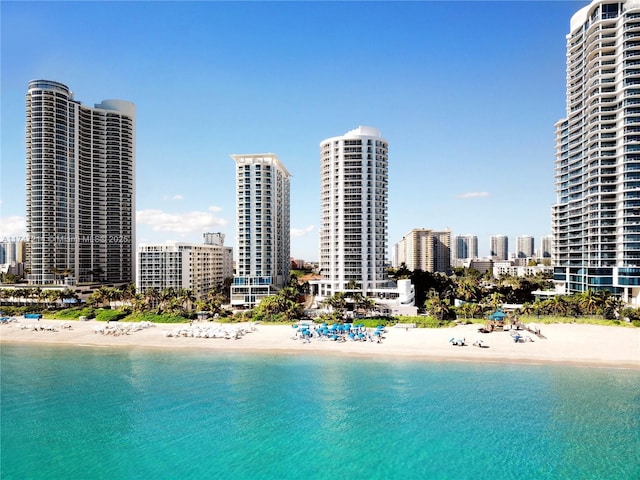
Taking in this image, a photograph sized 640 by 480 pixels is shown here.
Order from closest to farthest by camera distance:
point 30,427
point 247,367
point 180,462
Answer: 1. point 180,462
2. point 30,427
3. point 247,367

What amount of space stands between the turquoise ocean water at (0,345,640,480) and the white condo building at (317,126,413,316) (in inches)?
1640

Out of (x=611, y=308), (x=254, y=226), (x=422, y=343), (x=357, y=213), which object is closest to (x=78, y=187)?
(x=254, y=226)

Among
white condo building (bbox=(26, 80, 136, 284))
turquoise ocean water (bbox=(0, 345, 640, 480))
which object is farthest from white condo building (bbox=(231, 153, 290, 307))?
white condo building (bbox=(26, 80, 136, 284))

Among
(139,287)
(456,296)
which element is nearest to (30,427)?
(139,287)

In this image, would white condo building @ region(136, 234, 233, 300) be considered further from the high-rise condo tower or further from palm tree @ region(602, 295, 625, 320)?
palm tree @ region(602, 295, 625, 320)

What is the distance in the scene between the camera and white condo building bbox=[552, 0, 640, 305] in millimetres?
89500

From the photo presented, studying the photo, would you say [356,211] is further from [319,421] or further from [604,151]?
[319,421]

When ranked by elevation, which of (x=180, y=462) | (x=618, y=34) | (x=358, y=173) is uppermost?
(x=618, y=34)

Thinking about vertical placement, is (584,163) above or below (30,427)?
above

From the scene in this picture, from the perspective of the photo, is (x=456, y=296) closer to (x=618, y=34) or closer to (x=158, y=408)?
(x=618, y=34)

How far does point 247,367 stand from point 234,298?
47.5 metres

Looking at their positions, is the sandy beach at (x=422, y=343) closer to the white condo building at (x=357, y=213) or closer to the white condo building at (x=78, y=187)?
the white condo building at (x=357, y=213)

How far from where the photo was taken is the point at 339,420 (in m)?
Answer: 42.8

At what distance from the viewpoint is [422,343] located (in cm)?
6869
